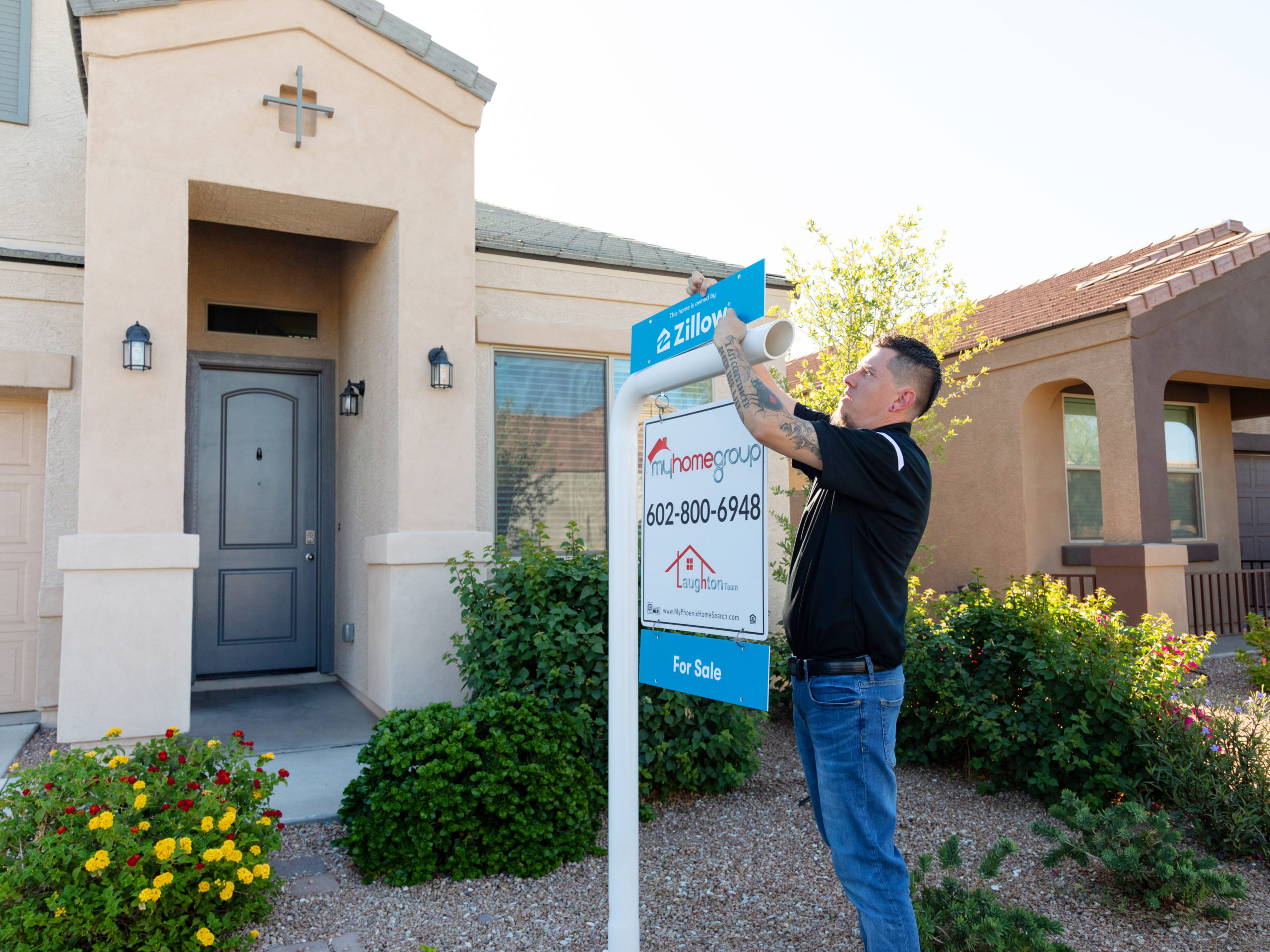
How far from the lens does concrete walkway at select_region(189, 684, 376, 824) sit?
4.38m

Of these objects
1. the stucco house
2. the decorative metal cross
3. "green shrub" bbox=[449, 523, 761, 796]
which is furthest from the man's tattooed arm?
the stucco house

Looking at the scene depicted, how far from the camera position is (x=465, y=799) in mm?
3588

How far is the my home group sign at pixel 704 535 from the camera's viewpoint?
2303mm

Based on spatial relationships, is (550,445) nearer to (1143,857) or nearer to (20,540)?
(20,540)

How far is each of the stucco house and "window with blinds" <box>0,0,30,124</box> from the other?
8.94m

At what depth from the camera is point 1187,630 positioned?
871cm

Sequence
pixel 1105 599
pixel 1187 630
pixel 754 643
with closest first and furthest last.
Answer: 1. pixel 754 643
2. pixel 1105 599
3. pixel 1187 630

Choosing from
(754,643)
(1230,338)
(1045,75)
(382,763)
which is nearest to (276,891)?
(382,763)

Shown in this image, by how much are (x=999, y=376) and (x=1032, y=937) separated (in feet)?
28.2

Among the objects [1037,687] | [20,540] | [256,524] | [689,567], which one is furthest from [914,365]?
[20,540]

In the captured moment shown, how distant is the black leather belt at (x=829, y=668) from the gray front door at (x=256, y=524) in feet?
18.5

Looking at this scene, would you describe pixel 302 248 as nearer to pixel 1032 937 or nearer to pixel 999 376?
pixel 1032 937

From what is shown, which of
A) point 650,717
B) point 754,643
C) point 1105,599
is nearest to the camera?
point 754,643

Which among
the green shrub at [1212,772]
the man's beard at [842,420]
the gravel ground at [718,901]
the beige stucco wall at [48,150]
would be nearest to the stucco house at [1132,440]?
the green shrub at [1212,772]
